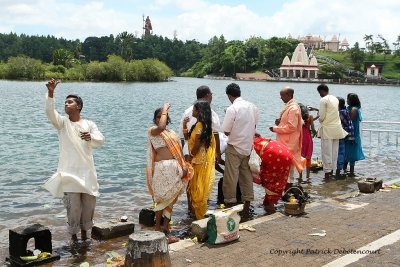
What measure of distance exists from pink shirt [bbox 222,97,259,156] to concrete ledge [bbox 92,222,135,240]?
2.01m

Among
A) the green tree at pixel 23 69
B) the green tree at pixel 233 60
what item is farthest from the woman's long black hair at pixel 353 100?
the green tree at pixel 233 60

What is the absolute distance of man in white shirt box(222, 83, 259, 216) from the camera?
739 cm

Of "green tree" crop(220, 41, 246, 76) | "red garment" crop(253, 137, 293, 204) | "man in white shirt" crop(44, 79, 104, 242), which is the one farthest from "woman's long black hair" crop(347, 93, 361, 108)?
"green tree" crop(220, 41, 246, 76)

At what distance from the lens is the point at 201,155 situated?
22.4ft

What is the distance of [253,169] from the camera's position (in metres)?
7.73

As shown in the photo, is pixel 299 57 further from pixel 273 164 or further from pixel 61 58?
pixel 273 164

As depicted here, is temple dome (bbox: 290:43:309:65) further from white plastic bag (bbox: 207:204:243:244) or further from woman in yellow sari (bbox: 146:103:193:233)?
white plastic bag (bbox: 207:204:243:244)

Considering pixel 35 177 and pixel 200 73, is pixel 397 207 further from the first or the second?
pixel 200 73

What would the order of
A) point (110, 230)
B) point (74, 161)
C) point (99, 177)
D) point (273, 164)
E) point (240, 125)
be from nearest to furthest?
point (74, 161) < point (110, 230) < point (240, 125) < point (273, 164) < point (99, 177)

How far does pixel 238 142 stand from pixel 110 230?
2.32 metres

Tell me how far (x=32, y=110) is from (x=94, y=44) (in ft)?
422

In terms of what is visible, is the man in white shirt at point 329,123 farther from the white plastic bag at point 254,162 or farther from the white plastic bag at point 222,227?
the white plastic bag at point 222,227

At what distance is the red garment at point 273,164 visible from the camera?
7.81m

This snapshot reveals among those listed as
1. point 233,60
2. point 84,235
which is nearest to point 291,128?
point 84,235
